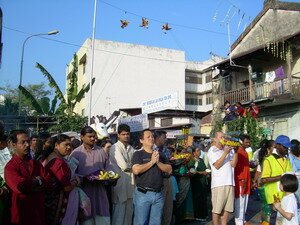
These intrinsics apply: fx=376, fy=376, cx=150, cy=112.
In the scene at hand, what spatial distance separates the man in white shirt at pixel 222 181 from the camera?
6500 mm

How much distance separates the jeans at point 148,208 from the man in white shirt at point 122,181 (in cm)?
84

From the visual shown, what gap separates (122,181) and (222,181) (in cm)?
174

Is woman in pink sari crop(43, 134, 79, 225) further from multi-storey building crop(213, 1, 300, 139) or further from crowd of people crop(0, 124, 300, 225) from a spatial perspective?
multi-storey building crop(213, 1, 300, 139)

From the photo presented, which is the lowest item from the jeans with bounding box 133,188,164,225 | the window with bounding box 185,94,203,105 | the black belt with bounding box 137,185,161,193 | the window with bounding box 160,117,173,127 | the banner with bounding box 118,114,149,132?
the jeans with bounding box 133,188,164,225

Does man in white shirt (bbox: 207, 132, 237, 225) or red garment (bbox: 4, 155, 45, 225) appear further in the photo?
man in white shirt (bbox: 207, 132, 237, 225)

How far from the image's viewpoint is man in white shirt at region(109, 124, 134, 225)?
608 centimetres

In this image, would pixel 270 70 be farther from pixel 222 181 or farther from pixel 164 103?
pixel 222 181

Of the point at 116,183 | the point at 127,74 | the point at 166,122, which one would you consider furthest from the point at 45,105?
the point at 116,183

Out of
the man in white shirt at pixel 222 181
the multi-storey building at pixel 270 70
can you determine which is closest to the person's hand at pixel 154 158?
the man in white shirt at pixel 222 181

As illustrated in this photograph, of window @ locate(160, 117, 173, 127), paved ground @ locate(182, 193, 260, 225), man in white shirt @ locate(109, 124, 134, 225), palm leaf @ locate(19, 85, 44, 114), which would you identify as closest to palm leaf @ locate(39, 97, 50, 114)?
palm leaf @ locate(19, 85, 44, 114)

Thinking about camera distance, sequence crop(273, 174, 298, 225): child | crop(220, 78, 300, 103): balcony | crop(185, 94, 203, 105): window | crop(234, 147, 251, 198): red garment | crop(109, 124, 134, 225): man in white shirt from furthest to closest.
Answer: crop(185, 94, 203, 105): window, crop(220, 78, 300, 103): balcony, crop(234, 147, 251, 198): red garment, crop(109, 124, 134, 225): man in white shirt, crop(273, 174, 298, 225): child

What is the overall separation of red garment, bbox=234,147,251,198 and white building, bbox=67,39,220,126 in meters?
26.4

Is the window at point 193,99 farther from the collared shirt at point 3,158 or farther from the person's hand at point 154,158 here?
the collared shirt at point 3,158

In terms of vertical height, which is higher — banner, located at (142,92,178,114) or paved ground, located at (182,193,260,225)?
banner, located at (142,92,178,114)
